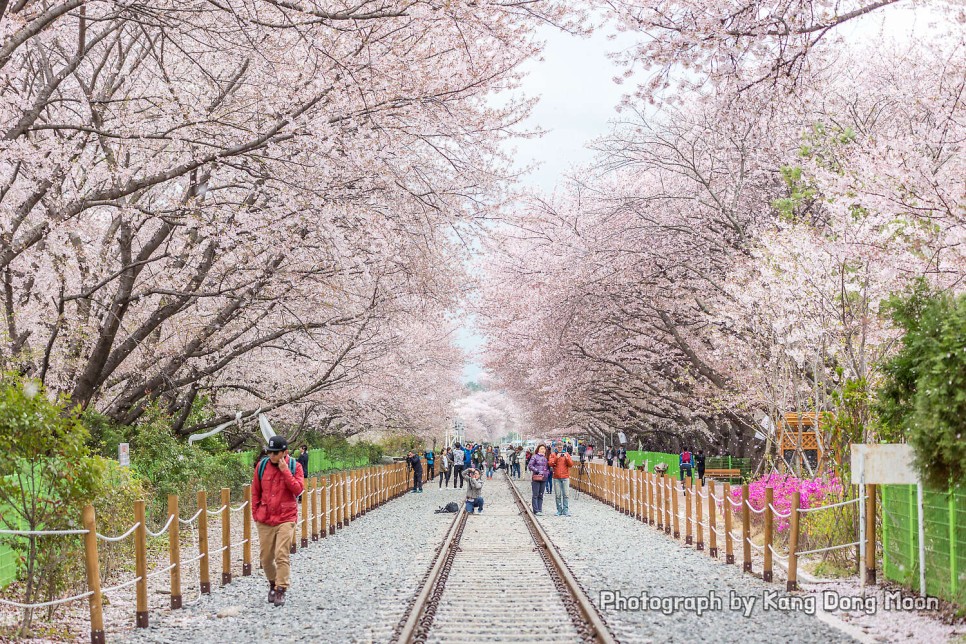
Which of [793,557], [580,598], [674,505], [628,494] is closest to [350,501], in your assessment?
[628,494]

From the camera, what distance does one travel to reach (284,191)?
1303 centimetres

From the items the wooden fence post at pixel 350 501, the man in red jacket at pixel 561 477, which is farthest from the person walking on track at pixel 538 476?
the wooden fence post at pixel 350 501

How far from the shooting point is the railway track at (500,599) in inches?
325

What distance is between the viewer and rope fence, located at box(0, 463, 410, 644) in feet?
26.2

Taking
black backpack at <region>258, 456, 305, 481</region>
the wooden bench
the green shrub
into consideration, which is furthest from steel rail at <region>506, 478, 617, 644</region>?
the wooden bench

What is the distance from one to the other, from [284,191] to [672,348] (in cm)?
2077

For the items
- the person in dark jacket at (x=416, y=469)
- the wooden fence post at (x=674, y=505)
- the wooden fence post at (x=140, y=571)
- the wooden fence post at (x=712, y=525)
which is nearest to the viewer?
the wooden fence post at (x=140, y=571)

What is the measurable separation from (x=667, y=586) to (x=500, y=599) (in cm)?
210

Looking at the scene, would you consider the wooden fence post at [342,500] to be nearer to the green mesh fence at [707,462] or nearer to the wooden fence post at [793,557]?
the wooden fence post at [793,557]

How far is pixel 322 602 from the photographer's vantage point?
1023 centimetres

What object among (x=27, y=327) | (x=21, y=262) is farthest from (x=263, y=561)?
(x=27, y=327)

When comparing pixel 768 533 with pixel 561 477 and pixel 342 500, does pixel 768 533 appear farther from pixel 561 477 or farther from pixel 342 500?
pixel 561 477

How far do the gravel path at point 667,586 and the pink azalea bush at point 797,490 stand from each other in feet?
5.04

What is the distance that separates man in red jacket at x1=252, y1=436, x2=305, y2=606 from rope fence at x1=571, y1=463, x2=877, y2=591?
5.42 m
